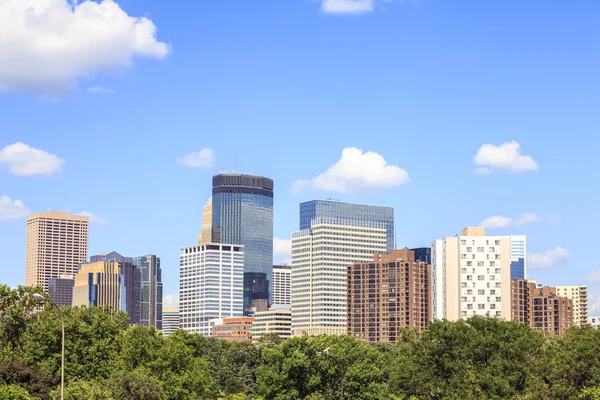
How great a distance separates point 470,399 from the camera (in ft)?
275

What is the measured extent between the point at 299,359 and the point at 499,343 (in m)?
27.8

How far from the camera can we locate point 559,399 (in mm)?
81688

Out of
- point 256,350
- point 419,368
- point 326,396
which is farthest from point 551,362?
point 256,350

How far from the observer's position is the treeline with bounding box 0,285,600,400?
8281cm

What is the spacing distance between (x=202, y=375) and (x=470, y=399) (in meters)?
29.0

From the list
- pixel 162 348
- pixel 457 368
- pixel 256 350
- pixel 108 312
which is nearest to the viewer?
pixel 457 368

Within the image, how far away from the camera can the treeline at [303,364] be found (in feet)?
272

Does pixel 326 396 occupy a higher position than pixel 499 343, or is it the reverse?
pixel 499 343

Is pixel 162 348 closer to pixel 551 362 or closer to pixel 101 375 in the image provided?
pixel 101 375

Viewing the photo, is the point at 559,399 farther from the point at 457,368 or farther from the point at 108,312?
the point at 108,312

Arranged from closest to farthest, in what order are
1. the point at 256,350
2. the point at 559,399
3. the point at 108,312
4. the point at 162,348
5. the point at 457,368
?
the point at 559,399, the point at 457,368, the point at 162,348, the point at 108,312, the point at 256,350

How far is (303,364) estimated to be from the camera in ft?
352

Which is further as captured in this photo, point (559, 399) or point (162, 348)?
point (162, 348)

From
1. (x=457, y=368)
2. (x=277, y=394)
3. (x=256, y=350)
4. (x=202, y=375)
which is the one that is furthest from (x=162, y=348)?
(x=256, y=350)
